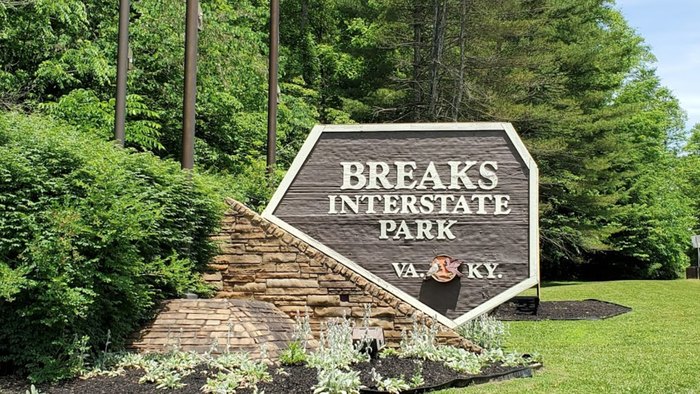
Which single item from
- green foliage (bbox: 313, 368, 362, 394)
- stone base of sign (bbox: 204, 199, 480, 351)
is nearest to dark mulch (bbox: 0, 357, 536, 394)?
green foliage (bbox: 313, 368, 362, 394)

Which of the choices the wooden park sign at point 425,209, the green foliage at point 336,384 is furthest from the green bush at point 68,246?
the wooden park sign at point 425,209

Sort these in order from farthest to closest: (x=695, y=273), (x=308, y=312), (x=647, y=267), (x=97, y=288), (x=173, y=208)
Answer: (x=695, y=273) < (x=647, y=267) < (x=308, y=312) < (x=173, y=208) < (x=97, y=288)

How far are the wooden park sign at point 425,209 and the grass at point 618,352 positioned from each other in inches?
56.9

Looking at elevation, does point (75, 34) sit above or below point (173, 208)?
above

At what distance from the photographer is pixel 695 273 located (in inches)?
1688

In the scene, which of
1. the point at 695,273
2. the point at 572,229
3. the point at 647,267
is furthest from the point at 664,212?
the point at 572,229

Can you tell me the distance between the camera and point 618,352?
11289mm

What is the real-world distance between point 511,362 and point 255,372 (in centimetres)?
333

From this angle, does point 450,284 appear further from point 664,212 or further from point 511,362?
point 664,212

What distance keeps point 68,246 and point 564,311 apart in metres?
13.4

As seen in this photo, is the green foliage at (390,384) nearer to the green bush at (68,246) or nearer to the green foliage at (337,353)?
the green foliage at (337,353)

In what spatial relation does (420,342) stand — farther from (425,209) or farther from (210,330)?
(210,330)

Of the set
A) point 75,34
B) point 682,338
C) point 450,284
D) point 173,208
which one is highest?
point 75,34

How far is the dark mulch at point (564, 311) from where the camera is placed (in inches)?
674
